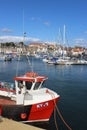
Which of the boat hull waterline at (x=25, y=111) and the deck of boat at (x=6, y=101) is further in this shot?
the deck of boat at (x=6, y=101)

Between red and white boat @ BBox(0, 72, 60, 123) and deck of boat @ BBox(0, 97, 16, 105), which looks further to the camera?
deck of boat @ BBox(0, 97, 16, 105)

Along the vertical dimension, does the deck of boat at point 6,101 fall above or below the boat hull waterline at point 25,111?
above

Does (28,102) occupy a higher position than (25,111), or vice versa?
(28,102)

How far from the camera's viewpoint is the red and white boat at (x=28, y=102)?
2117 cm

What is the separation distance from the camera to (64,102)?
3111cm

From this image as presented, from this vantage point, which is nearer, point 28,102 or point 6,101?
point 28,102

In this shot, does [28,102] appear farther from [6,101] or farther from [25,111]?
[6,101]

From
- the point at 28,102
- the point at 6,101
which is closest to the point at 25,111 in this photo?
the point at 28,102

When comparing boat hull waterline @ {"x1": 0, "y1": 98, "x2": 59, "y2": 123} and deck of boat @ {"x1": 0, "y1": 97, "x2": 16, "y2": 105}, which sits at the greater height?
deck of boat @ {"x1": 0, "y1": 97, "x2": 16, "y2": 105}

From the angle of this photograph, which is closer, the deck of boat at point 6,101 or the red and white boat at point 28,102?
the red and white boat at point 28,102

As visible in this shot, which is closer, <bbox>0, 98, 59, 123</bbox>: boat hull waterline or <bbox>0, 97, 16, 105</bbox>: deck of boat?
<bbox>0, 98, 59, 123</bbox>: boat hull waterline

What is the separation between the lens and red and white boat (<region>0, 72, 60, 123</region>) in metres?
21.2

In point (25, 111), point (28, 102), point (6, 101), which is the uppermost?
point (28, 102)

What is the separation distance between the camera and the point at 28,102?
2120cm
